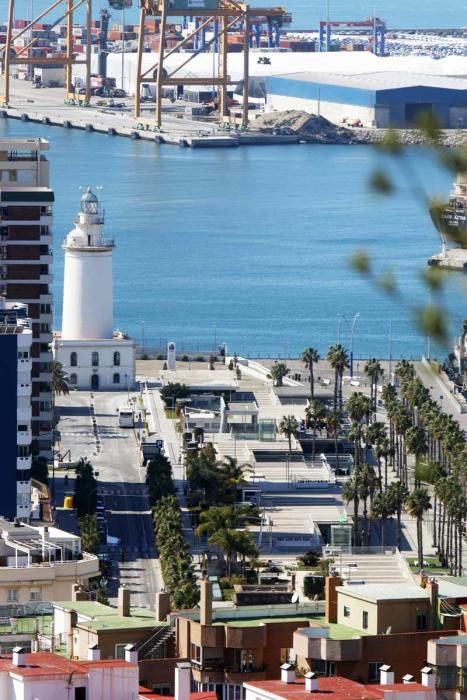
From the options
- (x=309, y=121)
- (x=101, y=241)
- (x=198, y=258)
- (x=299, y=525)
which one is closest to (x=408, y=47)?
(x=309, y=121)

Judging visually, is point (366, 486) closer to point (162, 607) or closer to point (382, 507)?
point (382, 507)

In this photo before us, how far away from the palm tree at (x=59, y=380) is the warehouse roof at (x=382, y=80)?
5094 centimetres

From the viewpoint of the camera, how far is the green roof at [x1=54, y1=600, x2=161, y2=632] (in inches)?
529

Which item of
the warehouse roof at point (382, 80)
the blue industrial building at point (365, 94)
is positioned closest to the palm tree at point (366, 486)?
the blue industrial building at point (365, 94)

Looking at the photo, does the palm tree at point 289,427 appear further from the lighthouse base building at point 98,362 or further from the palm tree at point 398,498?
the lighthouse base building at point 98,362

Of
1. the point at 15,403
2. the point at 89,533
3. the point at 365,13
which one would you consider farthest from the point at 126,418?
the point at 365,13

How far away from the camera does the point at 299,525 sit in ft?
90.2

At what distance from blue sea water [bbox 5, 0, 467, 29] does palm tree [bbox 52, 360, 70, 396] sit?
122m

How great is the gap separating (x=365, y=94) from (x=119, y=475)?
6206 cm

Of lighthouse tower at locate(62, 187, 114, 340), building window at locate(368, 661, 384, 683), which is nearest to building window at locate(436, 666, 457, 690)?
building window at locate(368, 661, 384, 683)

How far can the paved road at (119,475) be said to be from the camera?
24172mm

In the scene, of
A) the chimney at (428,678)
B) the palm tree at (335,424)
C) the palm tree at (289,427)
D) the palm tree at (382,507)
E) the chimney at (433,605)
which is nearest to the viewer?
the chimney at (428,678)

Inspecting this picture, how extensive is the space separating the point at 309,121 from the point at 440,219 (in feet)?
280

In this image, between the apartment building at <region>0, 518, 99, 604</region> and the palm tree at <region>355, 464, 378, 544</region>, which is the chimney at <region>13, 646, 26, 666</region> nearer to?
the apartment building at <region>0, 518, 99, 604</region>
